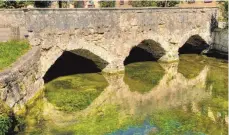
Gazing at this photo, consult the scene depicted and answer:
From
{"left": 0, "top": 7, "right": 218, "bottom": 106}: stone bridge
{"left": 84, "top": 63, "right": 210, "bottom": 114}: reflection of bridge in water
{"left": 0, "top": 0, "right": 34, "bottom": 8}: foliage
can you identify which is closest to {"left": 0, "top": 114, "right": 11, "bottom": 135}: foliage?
{"left": 0, "top": 7, "right": 218, "bottom": 106}: stone bridge

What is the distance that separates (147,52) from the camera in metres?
28.0

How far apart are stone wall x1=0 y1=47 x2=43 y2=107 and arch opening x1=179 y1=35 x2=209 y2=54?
16145mm

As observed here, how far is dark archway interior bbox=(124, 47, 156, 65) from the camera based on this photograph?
27625 mm

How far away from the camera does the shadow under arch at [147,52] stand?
26320 millimetres

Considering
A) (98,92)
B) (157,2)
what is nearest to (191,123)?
(98,92)

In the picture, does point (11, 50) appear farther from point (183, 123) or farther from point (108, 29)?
point (183, 123)

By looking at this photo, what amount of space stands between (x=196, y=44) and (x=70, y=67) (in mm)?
12549

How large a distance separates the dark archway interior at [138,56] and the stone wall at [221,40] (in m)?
6.24

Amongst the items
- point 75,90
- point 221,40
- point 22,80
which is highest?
point 221,40

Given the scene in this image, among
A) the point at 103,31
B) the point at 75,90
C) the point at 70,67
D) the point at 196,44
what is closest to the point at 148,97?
the point at 75,90

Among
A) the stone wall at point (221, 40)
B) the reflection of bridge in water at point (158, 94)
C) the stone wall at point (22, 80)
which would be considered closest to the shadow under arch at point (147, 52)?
the reflection of bridge in water at point (158, 94)

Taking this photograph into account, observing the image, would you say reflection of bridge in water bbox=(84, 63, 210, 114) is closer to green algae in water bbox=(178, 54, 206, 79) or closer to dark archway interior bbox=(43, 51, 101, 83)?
green algae in water bbox=(178, 54, 206, 79)

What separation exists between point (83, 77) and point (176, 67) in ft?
25.8

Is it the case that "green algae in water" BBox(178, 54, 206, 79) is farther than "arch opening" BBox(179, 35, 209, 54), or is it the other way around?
"arch opening" BBox(179, 35, 209, 54)
